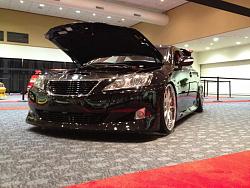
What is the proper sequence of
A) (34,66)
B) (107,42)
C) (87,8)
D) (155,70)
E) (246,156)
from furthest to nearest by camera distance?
(34,66) → (87,8) → (107,42) → (155,70) → (246,156)

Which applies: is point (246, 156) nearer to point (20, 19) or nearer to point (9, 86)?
point (9, 86)

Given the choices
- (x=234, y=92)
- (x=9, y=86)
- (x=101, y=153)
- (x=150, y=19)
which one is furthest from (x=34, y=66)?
(x=101, y=153)

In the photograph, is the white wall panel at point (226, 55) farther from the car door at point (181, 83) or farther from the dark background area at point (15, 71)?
the car door at point (181, 83)

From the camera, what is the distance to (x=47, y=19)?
16.4 m

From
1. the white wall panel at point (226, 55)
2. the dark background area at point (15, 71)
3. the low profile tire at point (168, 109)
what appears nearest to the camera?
the low profile tire at point (168, 109)

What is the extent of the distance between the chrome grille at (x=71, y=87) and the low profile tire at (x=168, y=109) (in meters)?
0.70

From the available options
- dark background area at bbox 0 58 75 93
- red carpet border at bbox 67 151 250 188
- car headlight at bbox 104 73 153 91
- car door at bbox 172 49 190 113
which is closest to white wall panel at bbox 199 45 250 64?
dark background area at bbox 0 58 75 93

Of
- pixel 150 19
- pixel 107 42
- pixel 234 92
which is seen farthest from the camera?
pixel 234 92

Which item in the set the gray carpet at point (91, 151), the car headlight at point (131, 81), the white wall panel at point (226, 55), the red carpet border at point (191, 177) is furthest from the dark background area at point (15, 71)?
the red carpet border at point (191, 177)

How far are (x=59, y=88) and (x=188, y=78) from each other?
1.87 metres

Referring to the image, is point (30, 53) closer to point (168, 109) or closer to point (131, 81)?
point (168, 109)

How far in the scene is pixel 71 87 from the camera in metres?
2.52

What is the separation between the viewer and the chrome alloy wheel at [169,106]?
2.74m

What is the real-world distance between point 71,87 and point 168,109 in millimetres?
1017
